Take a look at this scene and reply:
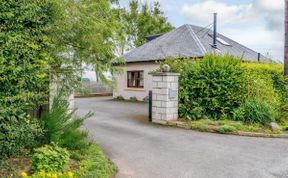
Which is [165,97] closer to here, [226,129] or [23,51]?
[226,129]

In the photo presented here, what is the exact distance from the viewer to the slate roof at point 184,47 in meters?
16.3

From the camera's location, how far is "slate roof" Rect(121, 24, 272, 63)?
1630cm

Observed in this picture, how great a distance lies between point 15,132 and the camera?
4.10 metres

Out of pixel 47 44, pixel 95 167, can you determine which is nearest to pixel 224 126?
pixel 95 167

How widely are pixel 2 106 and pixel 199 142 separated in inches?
190

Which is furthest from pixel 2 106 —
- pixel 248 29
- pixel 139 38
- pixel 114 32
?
pixel 139 38

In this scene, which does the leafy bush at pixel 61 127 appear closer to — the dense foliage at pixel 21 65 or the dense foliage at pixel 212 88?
the dense foliage at pixel 21 65

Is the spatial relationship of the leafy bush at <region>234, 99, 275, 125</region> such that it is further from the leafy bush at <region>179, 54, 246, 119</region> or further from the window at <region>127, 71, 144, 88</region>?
the window at <region>127, 71, 144, 88</region>

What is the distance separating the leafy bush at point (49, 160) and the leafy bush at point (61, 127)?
0.43 meters

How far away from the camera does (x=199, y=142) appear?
7.00 meters

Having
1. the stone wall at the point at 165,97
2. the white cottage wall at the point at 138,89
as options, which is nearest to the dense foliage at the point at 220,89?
the stone wall at the point at 165,97

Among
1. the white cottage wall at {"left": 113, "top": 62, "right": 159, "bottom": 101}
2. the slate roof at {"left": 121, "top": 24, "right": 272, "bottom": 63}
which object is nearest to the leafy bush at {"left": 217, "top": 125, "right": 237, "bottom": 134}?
the slate roof at {"left": 121, "top": 24, "right": 272, "bottom": 63}

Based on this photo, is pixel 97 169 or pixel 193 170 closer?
pixel 97 169

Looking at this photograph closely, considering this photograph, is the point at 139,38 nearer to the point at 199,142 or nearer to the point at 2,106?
the point at 199,142
